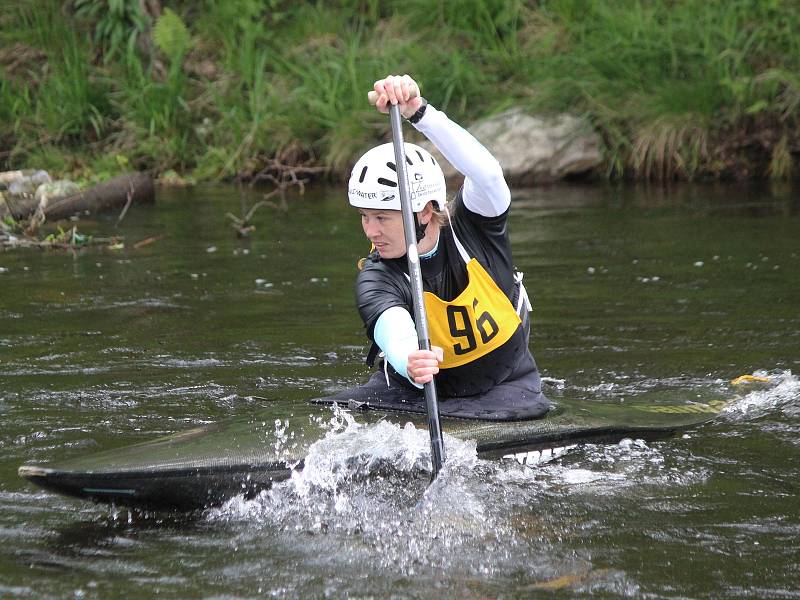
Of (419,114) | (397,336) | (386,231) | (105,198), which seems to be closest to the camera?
(397,336)

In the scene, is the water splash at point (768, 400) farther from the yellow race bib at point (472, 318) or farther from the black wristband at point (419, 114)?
the black wristband at point (419, 114)

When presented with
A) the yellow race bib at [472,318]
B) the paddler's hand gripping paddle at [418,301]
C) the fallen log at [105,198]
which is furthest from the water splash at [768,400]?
the fallen log at [105,198]

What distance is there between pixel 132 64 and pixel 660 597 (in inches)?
523

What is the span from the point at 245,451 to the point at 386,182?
3.57 feet

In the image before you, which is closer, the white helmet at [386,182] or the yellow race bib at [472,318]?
the white helmet at [386,182]

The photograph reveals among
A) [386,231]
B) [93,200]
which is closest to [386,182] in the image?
[386,231]

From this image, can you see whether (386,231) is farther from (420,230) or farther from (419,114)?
(419,114)

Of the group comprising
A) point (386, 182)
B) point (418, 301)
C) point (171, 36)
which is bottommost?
point (418, 301)

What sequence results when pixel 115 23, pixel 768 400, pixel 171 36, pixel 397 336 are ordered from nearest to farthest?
pixel 397 336, pixel 768 400, pixel 171 36, pixel 115 23

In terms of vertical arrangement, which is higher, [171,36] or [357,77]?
[171,36]

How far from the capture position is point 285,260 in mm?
9633

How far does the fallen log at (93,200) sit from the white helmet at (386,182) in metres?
6.86

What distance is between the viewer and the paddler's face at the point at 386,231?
4.58 meters

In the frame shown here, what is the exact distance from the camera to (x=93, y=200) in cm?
1238
